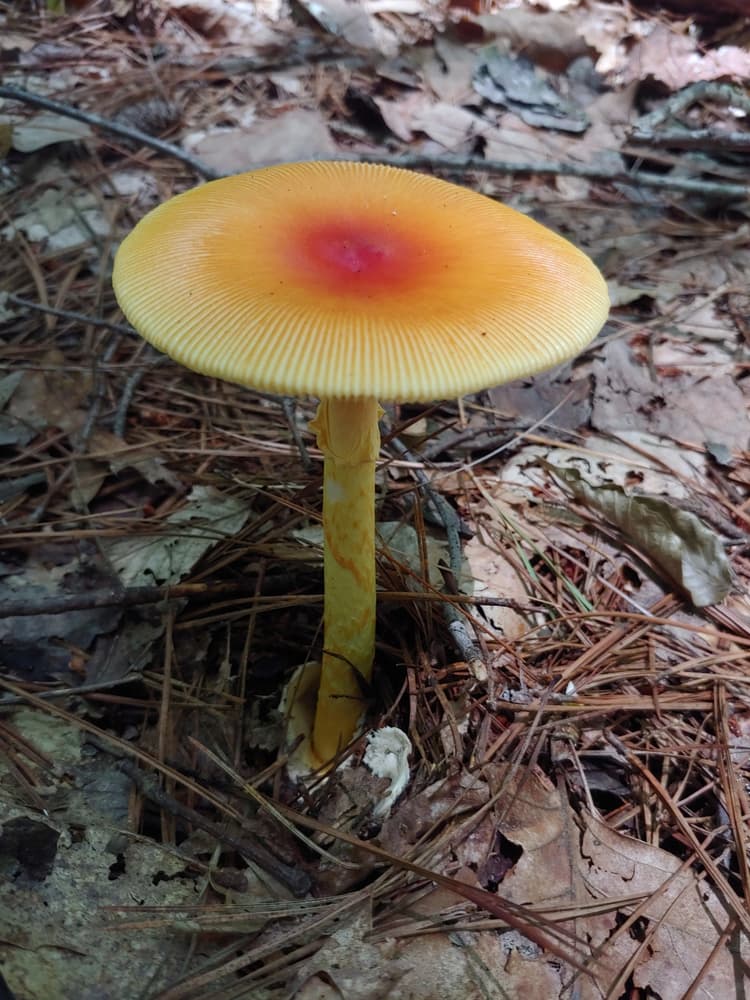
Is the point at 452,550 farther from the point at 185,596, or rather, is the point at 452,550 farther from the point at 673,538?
the point at 185,596

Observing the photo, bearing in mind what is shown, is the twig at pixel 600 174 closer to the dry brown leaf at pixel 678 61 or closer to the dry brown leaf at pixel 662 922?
the dry brown leaf at pixel 678 61

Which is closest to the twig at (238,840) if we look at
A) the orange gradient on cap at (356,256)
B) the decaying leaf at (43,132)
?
the orange gradient on cap at (356,256)

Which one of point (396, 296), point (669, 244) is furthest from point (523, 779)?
point (669, 244)

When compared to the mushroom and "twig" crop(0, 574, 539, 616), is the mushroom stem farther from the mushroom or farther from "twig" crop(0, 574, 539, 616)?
"twig" crop(0, 574, 539, 616)

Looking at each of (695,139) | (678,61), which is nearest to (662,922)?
(695,139)

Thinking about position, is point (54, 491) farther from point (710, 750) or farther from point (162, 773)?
point (710, 750)

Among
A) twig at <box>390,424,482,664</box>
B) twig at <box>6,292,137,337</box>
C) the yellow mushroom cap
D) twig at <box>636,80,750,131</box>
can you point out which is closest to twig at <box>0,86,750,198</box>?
twig at <box>636,80,750,131</box>
